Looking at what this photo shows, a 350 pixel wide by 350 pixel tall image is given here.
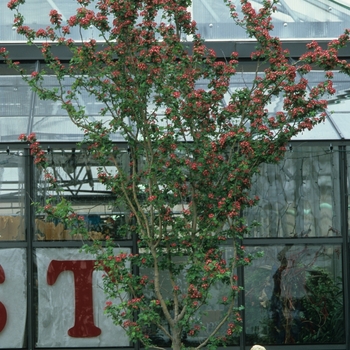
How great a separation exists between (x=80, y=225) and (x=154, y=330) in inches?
90.8

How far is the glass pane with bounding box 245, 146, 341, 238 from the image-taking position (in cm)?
1229

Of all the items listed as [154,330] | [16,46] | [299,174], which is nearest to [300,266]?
[299,174]

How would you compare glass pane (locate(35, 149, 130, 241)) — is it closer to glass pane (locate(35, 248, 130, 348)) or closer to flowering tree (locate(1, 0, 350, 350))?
glass pane (locate(35, 248, 130, 348))

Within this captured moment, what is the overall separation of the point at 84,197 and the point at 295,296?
3054 mm

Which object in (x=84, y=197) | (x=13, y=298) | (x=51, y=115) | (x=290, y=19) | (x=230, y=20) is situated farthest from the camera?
(x=290, y=19)

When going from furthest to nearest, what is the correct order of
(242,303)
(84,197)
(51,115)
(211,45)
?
1. (211,45)
2. (51,115)
3. (242,303)
4. (84,197)

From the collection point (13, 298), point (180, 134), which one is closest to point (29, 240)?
point (13, 298)

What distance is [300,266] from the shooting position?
40.4 feet

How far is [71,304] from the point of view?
11977mm

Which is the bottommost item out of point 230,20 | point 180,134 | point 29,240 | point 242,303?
point 242,303

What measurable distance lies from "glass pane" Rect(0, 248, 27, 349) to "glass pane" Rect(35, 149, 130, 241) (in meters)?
0.43

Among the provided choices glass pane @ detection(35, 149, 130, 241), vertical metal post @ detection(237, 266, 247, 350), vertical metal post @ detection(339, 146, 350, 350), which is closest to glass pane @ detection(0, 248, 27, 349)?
glass pane @ detection(35, 149, 130, 241)

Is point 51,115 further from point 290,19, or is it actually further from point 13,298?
point 290,19

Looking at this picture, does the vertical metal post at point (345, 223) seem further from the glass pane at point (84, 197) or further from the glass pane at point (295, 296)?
the glass pane at point (84, 197)
